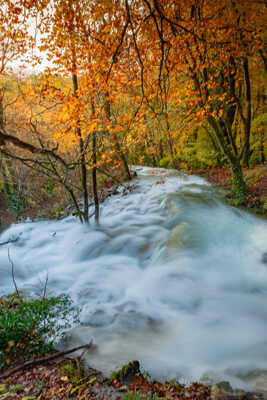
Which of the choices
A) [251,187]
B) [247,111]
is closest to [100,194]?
[251,187]

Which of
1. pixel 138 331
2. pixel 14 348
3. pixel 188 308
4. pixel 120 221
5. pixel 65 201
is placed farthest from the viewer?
pixel 65 201

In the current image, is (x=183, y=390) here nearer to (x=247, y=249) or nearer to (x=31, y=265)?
(x=247, y=249)

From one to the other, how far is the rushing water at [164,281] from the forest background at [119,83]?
134cm

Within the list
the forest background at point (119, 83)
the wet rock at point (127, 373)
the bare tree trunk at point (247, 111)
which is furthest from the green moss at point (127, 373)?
the bare tree trunk at point (247, 111)

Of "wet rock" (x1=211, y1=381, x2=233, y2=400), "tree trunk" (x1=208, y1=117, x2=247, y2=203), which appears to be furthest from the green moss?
"tree trunk" (x1=208, y1=117, x2=247, y2=203)

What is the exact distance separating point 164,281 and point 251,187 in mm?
6154

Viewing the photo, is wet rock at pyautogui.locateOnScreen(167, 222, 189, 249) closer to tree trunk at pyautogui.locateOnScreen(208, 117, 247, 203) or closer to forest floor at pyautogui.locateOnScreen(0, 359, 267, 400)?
tree trunk at pyautogui.locateOnScreen(208, 117, 247, 203)

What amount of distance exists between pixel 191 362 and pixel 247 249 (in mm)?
3886

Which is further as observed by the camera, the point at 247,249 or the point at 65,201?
the point at 65,201

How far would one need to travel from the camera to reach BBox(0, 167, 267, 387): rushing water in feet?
9.88

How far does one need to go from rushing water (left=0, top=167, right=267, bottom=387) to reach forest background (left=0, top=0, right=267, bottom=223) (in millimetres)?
1340

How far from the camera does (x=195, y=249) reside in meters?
5.87

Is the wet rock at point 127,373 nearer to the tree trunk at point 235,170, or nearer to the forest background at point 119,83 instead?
the forest background at point 119,83

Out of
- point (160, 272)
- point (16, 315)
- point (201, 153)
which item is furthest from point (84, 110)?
point (201, 153)
